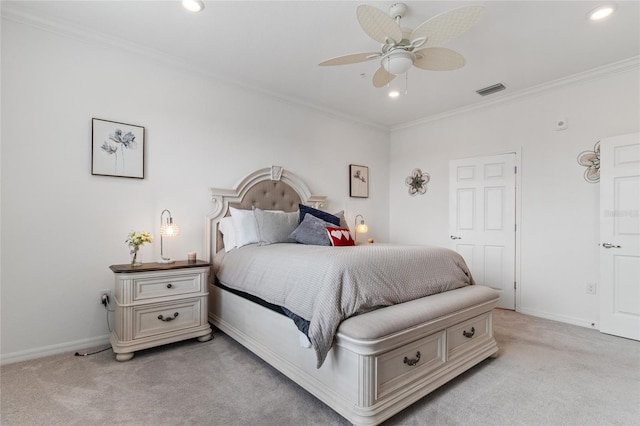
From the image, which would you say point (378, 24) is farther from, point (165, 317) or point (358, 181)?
point (358, 181)

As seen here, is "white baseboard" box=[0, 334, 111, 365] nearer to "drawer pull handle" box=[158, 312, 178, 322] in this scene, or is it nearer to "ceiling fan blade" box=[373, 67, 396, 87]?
"drawer pull handle" box=[158, 312, 178, 322]

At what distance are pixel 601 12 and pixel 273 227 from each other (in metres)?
3.12

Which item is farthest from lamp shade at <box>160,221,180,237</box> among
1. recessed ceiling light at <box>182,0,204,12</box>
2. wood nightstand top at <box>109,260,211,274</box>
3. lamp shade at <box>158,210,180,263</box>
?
recessed ceiling light at <box>182,0,204,12</box>

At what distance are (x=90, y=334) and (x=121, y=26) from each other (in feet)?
8.43

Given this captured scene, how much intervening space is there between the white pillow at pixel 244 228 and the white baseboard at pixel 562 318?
3.25 m

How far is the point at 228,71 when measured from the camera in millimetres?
3309

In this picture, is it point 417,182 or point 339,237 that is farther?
point 417,182

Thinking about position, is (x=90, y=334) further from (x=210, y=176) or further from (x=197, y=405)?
(x=210, y=176)

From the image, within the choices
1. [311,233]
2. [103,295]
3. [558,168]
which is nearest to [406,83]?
[558,168]

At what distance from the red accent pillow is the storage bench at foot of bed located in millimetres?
888

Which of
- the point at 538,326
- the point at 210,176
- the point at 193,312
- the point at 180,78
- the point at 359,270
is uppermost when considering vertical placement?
the point at 180,78

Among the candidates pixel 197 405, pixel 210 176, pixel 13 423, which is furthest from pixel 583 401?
pixel 210 176

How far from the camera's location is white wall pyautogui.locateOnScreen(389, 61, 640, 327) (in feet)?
A: 10.5

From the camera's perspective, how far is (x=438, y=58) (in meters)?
2.29
